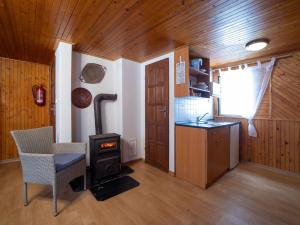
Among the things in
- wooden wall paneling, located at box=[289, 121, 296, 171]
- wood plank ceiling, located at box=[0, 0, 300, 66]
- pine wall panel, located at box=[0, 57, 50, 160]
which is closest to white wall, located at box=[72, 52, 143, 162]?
wood plank ceiling, located at box=[0, 0, 300, 66]

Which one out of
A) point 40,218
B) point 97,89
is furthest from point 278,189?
point 97,89

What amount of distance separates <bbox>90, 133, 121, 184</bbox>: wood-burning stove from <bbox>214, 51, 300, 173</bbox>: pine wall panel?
9.49 ft

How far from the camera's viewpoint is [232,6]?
1.52 metres

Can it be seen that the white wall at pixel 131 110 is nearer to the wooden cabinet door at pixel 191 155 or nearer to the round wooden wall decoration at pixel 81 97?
the round wooden wall decoration at pixel 81 97

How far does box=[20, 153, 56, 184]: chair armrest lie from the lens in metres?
1.65

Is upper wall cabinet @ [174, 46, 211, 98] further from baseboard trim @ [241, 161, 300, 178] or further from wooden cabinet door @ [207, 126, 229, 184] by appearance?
baseboard trim @ [241, 161, 300, 178]

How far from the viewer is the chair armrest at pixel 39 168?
165 cm

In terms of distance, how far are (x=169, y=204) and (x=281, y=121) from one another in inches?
105

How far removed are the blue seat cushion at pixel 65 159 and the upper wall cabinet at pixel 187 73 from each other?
5.94 feet

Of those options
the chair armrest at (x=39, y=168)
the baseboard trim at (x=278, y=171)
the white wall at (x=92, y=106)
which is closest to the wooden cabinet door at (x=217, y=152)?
the baseboard trim at (x=278, y=171)

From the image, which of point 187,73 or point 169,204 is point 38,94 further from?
point 169,204

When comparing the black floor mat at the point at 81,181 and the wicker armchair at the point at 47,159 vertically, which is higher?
the wicker armchair at the point at 47,159

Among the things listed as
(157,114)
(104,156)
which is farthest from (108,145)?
(157,114)

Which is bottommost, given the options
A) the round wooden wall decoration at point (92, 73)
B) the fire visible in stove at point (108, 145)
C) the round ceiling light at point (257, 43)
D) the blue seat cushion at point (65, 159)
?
the blue seat cushion at point (65, 159)
